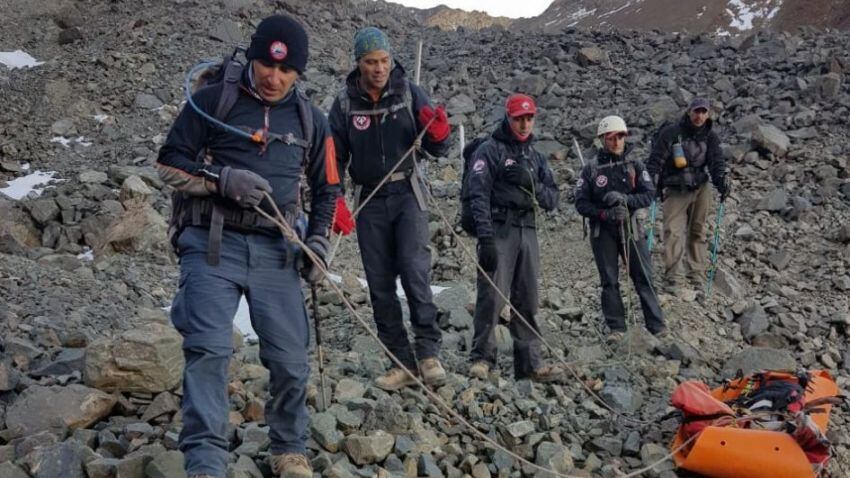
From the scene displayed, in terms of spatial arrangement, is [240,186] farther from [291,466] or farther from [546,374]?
[546,374]

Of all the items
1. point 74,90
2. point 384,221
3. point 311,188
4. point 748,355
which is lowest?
point 748,355

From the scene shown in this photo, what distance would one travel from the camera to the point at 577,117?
54.8 ft

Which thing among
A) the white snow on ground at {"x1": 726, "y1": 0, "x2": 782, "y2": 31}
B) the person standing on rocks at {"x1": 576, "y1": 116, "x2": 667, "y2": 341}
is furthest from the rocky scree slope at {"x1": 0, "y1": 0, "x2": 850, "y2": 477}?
the white snow on ground at {"x1": 726, "y1": 0, "x2": 782, "y2": 31}

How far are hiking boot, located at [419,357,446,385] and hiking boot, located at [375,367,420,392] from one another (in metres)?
0.12

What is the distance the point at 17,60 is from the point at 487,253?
19.7m

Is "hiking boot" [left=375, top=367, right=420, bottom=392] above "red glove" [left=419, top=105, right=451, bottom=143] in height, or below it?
below

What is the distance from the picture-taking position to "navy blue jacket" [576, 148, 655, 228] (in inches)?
292

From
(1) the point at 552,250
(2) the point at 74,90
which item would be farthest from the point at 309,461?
(2) the point at 74,90

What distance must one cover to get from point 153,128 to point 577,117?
964 centimetres

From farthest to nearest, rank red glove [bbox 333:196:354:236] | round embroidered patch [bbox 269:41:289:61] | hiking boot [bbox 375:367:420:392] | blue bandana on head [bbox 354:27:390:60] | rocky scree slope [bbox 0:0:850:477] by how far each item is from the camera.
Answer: hiking boot [bbox 375:367:420:392], blue bandana on head [bbox 354:27:390:60], rocky scree slope [bbox 0:0:850:477], red glove [bbox 333:196:354:236], round embroidered patch [bbox 269:41:289:61]

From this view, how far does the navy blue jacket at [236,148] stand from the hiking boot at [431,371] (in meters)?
1.87

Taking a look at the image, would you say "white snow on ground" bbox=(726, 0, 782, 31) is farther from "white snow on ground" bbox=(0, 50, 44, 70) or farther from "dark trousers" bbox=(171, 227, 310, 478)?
"dark trousers" bbox=(171, 227, 310, 478)

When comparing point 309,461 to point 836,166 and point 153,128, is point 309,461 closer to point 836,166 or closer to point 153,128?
point 836,166

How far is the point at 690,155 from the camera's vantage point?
28.9 feet
